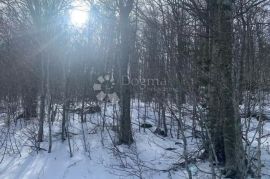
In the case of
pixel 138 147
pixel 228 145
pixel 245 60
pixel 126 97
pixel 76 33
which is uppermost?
pixel 76 33

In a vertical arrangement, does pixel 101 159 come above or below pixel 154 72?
below

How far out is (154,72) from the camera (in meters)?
12.3

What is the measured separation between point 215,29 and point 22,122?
1035cm

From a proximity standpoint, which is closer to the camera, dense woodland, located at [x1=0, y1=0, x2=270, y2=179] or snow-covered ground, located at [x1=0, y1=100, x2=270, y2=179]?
dense woodland, located at [x1=0, y1=0, x2=270, y2=179]

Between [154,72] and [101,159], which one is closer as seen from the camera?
[101,159]

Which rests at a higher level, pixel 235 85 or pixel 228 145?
pixel 235 85

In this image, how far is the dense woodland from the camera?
496 centimetres

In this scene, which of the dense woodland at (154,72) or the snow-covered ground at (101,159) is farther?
the snow-covered ground at (101,159)

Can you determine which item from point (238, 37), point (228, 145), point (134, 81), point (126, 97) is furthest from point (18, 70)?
point (238, 37)

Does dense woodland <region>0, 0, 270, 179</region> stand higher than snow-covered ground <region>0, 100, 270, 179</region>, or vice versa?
dense woodland <region>0, 0, 270, 179</region>

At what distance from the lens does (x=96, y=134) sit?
36.8ft

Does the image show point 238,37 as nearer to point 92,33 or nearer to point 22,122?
point 22,122

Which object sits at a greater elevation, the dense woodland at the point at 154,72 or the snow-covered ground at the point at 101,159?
the dense woodland at the point at 154,72

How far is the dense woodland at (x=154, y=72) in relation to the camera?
16.3 ft
